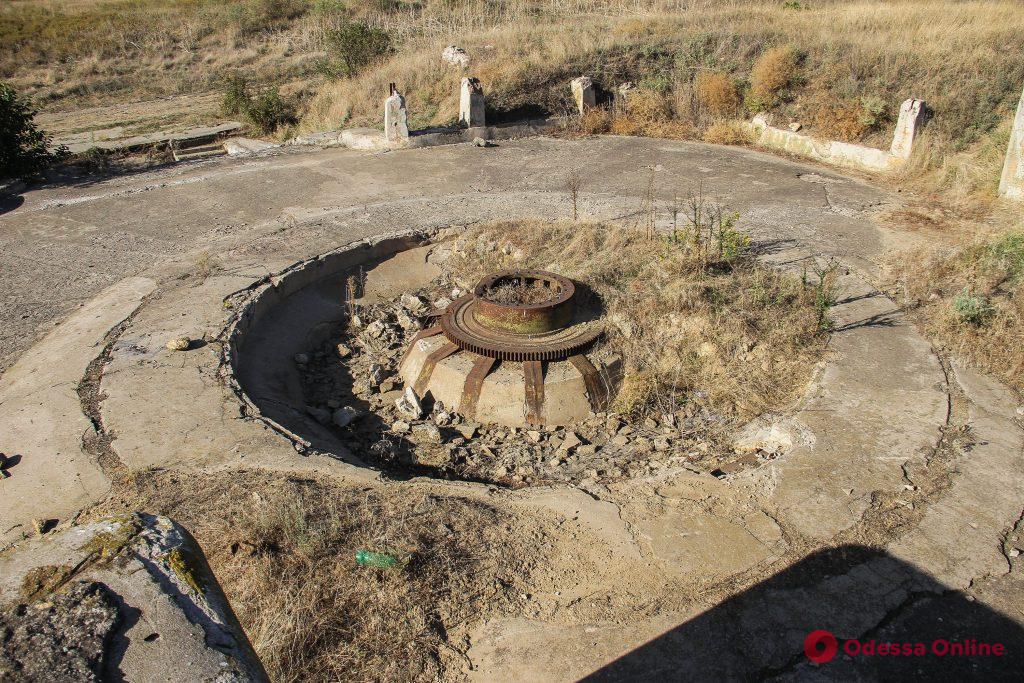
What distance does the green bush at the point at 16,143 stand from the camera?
10367mm

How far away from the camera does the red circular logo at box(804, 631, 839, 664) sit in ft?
11.2

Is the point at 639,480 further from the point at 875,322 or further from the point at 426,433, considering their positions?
the point at 875,322

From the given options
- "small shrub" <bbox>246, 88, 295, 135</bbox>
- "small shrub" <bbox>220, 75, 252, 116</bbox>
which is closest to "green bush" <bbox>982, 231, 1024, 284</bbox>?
"small shrub" <bbox>246, 88, 295, 135</bbox>

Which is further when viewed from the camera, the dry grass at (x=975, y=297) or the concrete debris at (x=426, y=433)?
the concrete debris at (x=426, y=433)

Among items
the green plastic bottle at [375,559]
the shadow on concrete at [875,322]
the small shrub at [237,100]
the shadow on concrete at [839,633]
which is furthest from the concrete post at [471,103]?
the shadow on concrete at [839,633]

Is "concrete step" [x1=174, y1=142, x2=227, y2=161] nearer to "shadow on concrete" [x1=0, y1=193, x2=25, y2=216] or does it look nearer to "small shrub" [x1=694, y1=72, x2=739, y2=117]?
"shadow on concrete" [x1=0, y1=193, x2=25, y2=216]

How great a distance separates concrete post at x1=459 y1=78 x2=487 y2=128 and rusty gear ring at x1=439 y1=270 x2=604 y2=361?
21.4ft

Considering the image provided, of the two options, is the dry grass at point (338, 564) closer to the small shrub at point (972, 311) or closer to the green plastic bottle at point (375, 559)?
the green plastic bottle at point (375, 559)

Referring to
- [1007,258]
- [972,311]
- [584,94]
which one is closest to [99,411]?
[972,311]

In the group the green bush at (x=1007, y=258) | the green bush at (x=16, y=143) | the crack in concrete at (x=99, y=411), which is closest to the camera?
the crack in concrete at (x=99, y=411)

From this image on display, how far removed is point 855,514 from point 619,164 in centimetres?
774

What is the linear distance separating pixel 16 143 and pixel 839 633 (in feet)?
40.3

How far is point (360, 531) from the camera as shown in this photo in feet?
13.5

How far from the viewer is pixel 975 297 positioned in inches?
255
